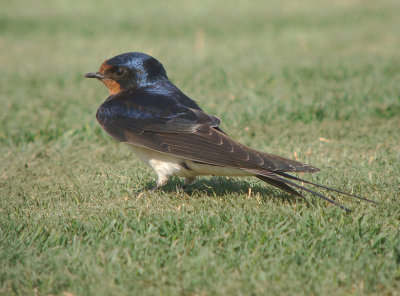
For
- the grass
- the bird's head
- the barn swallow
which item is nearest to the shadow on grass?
the grass

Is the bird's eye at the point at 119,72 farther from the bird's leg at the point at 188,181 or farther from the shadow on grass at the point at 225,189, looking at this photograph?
the bird's leg at the point at 188,181

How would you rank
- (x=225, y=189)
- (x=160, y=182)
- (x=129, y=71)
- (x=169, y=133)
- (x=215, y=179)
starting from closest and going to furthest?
(x=169, y=133) < (x=160, y=182) < (x=225, y=189) < (x=129, y=71) < (x=215, y=179)

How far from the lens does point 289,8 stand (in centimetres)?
1556

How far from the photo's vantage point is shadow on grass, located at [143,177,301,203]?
4395mm

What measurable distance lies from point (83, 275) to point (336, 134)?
12.8ft

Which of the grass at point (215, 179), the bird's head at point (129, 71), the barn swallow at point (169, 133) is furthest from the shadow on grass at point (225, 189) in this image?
the bird's head at point (129, 71)

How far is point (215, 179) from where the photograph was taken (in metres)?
4.99

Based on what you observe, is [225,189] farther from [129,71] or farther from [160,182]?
[129,71]

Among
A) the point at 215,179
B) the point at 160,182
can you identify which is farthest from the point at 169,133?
the point at 215,179

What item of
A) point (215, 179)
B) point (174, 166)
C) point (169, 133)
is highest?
point (169, 133)

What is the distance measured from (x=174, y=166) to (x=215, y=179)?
0.70 meters

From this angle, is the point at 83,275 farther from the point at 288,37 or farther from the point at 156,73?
the point at 288,37

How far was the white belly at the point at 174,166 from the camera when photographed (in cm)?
422

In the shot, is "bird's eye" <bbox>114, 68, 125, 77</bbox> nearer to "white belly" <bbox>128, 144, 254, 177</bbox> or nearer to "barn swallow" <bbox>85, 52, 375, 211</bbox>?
"barn swallow" <bbox>85, 52, 375, 211</bbox>
